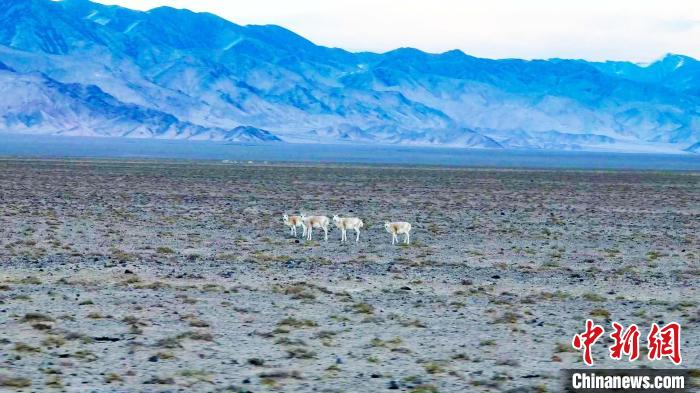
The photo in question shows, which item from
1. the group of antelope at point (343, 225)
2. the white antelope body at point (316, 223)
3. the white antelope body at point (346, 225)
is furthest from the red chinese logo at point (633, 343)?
the white antelope body at point (316, 223)

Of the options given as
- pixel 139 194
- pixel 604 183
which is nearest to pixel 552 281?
pixel 139 194

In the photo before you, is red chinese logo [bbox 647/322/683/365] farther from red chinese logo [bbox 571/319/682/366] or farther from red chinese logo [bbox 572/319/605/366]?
red chinese logo [bbox 572/319/605/366]

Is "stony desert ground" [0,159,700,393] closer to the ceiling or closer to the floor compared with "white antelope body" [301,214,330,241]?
closer to the floor

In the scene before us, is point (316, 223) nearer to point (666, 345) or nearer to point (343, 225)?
point (343, 225)

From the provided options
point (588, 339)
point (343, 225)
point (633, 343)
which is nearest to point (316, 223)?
point (343, 225)

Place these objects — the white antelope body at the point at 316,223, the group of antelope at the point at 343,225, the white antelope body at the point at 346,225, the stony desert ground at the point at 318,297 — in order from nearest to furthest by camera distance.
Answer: the stony desert ground at the point at 318,297 < the group of antelope at the point at 343,225 < the white antelope body at the point at 346,225 < the white antelope body at the point at 316,223

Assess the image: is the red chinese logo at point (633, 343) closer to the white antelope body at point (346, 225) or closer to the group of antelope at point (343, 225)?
the group of antelope at point (343, 225)

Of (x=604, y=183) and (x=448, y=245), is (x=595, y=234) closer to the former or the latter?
(x=448, y=245)

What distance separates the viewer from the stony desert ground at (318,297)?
10.8 m

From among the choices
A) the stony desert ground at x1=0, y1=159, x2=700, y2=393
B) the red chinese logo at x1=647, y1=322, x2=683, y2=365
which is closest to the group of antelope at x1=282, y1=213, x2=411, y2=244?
the stony desert ground at x1=0, y1=159, x2=700, y2=393

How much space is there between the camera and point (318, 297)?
15586 mm

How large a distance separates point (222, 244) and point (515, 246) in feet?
20.1

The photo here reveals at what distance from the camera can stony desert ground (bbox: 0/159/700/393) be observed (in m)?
10.8

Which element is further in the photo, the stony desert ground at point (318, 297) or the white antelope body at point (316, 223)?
the white antelope body at point (316, 223)
